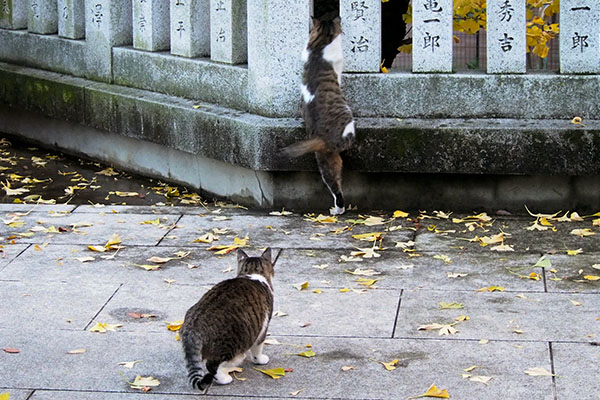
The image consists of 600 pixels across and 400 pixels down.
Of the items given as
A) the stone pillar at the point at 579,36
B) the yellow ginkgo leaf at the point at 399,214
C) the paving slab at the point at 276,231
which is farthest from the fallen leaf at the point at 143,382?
the stone pillar at the point at 579,36

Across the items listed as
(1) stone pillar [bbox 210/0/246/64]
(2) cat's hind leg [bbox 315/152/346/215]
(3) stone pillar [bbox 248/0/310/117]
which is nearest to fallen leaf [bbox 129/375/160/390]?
(2) cat's hind leg [bbox 315/152/346/215]

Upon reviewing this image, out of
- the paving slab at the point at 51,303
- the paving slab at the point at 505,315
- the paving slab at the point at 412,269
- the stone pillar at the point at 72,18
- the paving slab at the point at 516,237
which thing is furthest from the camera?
the stone pillar at the point at 72,18

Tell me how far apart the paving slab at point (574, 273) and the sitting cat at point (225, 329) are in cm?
197

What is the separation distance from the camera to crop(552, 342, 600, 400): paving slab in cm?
452

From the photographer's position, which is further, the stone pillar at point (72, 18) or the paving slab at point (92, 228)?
the stone pillar at point (72, 18)

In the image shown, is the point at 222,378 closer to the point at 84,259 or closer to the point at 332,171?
the point at 84,259

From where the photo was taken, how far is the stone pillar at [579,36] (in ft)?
23.4

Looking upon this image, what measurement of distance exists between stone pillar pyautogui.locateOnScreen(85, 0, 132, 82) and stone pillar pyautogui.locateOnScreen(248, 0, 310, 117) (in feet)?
6.18

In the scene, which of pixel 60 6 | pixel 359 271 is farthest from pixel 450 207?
pixel 60 6

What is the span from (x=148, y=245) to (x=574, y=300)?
2.87 m

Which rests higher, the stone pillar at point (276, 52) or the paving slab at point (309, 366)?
the stone pillar at point (276, 52)

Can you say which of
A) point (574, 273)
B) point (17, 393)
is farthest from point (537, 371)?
point (17, 393)

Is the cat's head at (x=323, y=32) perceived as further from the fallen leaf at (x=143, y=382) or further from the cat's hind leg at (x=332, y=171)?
the fallen leaf at (x=143, y=382)

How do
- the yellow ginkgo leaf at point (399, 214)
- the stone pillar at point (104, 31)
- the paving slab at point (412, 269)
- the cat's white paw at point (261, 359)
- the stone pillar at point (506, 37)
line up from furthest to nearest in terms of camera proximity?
the stone pillar at point (104, 31) → the yellow ginkgo leaf at point (399, 214) → the stone pillar at point (506, 37) → the paving slab at point (412, 269) → the cat's white paw at point (261, 359)
